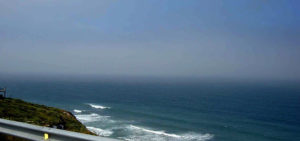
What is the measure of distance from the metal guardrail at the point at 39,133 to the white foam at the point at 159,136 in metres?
33.5

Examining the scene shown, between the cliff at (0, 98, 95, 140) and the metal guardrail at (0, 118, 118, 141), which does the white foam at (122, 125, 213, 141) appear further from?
the metal guardrail at (0, 118, 118, 141)

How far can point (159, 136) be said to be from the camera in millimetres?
39812

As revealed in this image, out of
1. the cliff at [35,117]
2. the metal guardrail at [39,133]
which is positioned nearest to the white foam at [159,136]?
the cliff at [35,117]

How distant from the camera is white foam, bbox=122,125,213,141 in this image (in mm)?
37719

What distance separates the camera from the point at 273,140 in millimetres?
41188

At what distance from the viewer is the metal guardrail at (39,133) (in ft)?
11.1

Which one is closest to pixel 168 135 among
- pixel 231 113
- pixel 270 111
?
pixel 231 113

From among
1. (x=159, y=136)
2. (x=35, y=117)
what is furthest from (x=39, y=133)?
(x=159, y=136)

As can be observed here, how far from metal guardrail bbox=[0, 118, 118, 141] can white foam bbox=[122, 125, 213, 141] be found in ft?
110

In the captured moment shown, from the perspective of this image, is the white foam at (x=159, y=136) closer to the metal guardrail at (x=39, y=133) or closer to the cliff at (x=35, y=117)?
the cliff at (x=35, y=117)

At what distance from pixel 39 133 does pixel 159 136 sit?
37.7 m

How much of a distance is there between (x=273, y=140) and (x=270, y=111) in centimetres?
3125

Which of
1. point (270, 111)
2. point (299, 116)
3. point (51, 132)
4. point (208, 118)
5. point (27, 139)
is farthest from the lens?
point (270, 111)

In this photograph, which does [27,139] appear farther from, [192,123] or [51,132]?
[192,123]
